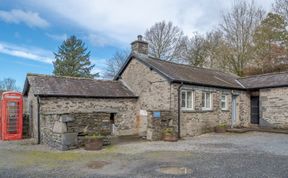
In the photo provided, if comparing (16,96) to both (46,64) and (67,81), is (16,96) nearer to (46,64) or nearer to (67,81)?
(67,81)

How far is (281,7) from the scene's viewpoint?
25062 mm

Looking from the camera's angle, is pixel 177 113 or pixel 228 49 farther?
pixel 228 49

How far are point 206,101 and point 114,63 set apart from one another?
30.3 m

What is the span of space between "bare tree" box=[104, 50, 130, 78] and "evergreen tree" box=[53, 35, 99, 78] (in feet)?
8.39

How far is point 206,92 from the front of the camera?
51.5 ft

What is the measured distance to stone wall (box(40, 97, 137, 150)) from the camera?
396 inches

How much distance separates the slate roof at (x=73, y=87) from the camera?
42.5 ft

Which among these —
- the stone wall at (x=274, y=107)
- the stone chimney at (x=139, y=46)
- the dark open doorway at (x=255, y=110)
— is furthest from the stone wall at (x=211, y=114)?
the stone chimney at (x=139, y=46)

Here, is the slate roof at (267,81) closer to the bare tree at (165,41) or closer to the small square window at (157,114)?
the small square window at (157,114)

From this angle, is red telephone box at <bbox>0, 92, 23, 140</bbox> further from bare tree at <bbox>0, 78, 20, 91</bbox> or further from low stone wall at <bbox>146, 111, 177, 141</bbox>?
bare tree at <bbox>0, 78, 20, 91</bbox>

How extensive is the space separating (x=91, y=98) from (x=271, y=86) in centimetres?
1268

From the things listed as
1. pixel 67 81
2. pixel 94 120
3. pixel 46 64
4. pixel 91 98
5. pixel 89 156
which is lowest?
pixel 89 156

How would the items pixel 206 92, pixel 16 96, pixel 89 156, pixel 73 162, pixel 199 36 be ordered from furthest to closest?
1. pixel 199 36
2. pixel 206 92
3. pixel 16 96
4. pixel 89 156
5. pixel 73 162

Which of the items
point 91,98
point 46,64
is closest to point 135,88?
point 91,98
